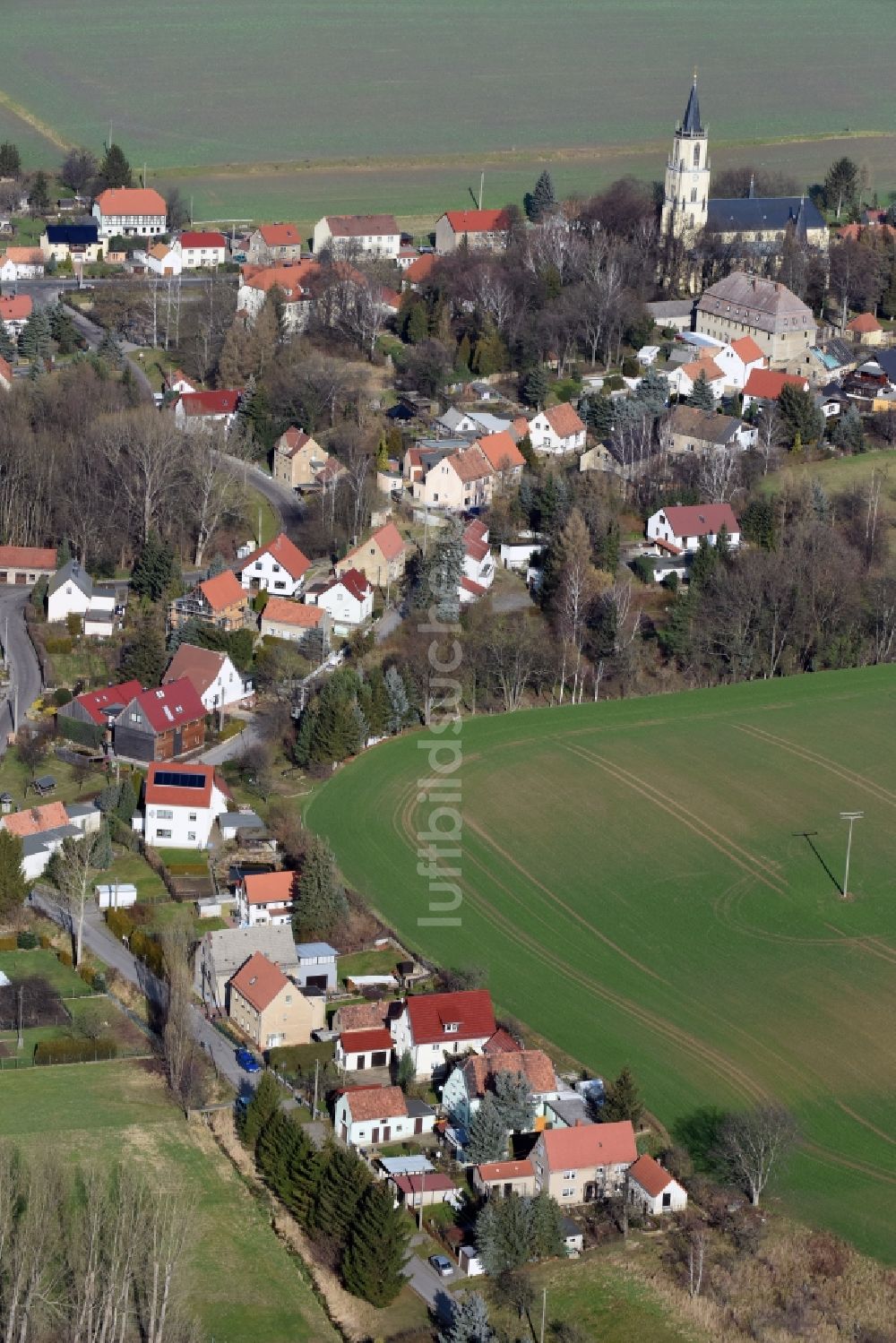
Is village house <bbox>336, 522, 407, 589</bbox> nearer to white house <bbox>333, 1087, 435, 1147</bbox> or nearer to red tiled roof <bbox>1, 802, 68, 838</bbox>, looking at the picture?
red tiled roof <bbox>1, 802, 68, 838</bbox>

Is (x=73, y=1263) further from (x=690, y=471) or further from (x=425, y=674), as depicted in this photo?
(x=690, y=471)

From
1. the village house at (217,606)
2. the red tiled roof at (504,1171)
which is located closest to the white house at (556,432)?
the village house at (217,606)

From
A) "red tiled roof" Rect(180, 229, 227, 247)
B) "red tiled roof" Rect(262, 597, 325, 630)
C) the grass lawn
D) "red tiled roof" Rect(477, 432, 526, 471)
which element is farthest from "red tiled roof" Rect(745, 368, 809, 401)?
the grass lawn

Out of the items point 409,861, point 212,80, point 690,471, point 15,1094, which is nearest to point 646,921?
point 409,861

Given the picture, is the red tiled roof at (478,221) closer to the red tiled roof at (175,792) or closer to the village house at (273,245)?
the village house at (273,245)

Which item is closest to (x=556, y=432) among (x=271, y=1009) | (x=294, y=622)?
(x=294, y=622)

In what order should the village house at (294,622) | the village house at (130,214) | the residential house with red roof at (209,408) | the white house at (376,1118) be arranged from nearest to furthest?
1. the white house at (376,1118)
2. the village house at (294,622)
3. the residential house with red roof at (209,408)
4. the village house at (130,214)
